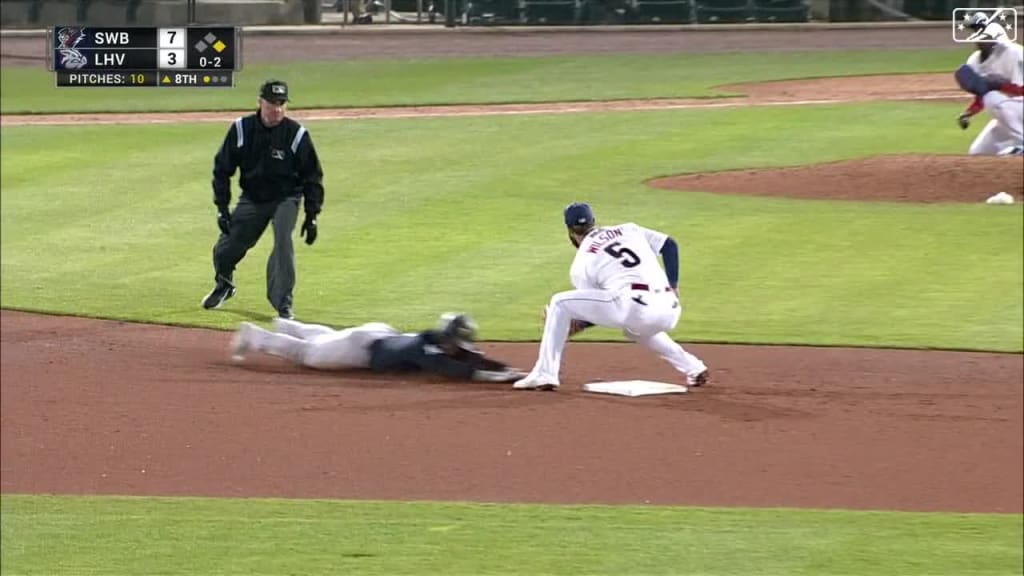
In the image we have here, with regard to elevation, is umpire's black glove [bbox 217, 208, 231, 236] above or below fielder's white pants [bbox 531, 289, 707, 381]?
above

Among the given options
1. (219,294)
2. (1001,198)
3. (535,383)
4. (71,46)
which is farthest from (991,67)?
(535,383)

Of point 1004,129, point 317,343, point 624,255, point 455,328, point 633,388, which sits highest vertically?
point 1004,129

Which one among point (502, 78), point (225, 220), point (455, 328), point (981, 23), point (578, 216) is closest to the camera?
point (981, 23)

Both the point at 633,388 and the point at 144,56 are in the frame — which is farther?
the point at 633,388

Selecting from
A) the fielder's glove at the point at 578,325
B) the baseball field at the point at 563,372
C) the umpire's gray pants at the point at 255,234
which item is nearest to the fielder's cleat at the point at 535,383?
the baseball field at the point at 563,372

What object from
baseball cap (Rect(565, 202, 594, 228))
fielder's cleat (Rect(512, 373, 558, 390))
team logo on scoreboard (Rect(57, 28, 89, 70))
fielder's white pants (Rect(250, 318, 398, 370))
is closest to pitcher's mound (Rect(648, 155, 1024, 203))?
fielder's cleat (Rect(512, 373, 558, 390))

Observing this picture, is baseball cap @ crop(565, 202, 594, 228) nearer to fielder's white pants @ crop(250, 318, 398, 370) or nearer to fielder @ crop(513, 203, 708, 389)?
fielder's white pants @ crop(250, 318, 398, 370)

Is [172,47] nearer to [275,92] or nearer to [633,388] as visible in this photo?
[275,92]

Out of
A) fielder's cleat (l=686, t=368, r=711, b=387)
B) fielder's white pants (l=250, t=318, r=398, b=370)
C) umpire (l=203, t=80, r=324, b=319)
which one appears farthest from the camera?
fielder's cleat (l=686, t=368, r=711, b=387)
